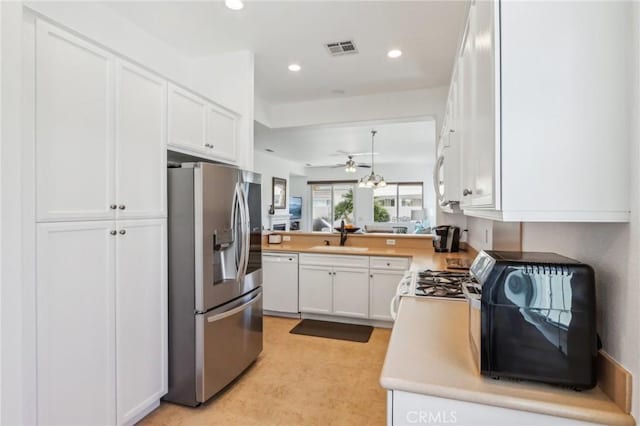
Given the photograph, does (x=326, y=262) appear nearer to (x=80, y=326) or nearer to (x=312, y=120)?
(x=312, y=120)

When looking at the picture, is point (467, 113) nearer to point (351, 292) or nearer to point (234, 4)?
point (234, 4)

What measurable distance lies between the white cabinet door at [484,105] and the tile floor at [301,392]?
5.51 feet

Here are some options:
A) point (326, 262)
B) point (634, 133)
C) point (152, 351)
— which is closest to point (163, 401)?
point (152, 351)

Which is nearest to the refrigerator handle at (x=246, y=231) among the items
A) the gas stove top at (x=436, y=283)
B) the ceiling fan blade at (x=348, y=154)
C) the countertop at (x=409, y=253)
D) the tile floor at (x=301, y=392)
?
the tile floor at (x=301, y=392)

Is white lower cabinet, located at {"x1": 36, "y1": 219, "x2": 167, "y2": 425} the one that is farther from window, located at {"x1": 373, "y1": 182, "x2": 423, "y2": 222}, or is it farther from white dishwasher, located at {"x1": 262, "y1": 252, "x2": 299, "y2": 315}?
window, located at {"x1": 373, "y1": 182, "x2": 423, "y2": 222}

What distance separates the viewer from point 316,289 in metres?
3.91

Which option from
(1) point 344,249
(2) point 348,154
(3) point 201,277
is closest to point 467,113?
(3) point 201,277

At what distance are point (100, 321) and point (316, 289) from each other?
245 cm

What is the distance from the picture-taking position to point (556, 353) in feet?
3.02

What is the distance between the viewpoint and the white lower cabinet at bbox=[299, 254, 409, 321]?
3.64m

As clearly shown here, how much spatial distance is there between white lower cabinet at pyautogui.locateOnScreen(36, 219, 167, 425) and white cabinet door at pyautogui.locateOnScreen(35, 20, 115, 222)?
0.40 feet

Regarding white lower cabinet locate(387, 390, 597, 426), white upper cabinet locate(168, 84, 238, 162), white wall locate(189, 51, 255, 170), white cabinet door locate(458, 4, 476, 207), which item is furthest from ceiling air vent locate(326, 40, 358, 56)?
white lower cabinet locate(387, 390, 597, 426)

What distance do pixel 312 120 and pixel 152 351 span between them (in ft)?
10.3

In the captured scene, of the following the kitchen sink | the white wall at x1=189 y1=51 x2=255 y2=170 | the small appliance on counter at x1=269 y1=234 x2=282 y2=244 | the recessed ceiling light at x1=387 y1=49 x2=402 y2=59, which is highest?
the recessed ceiling light at x1=387 y1=49 x2=402 y2=59
